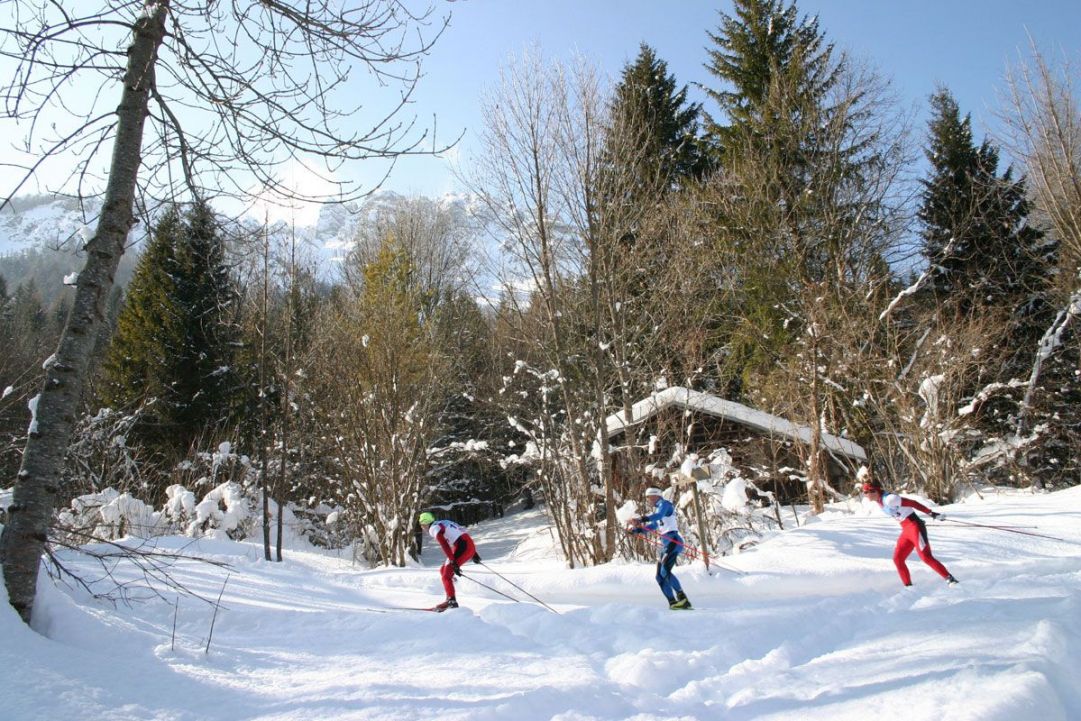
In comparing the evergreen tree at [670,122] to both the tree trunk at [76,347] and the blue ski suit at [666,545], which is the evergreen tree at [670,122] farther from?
the tree trunk at [76,347]

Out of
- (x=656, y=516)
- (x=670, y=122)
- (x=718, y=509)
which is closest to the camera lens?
(x=656, y=516)

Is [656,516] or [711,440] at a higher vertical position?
[711,440]

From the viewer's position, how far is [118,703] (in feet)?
10.1

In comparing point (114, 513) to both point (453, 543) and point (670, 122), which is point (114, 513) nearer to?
point (453, 543)

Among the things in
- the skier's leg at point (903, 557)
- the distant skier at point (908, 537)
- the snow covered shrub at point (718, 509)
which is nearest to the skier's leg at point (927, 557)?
the distant skier at point (908, 537)

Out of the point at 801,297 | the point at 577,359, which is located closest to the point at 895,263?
the point at 801,297

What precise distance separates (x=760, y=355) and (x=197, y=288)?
1803 cm

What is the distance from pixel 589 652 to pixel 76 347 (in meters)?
4.38

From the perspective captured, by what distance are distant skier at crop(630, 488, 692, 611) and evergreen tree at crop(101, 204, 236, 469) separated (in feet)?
50.8

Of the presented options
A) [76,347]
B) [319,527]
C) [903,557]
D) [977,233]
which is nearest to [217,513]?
[319,527]

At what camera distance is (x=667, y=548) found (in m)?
7.98

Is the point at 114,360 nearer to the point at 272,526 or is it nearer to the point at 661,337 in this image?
the point at 272,526

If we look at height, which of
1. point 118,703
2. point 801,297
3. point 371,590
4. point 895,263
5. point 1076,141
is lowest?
point 371,590

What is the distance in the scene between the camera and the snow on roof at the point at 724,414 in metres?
13.4
